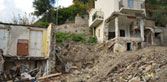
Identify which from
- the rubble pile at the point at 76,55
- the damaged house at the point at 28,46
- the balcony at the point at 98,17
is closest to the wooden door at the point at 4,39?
the damaged house at the point at 28,46

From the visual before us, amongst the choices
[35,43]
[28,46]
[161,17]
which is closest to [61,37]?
[35,43]

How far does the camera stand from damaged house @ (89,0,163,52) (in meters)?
15.8

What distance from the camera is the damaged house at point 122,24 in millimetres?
15772

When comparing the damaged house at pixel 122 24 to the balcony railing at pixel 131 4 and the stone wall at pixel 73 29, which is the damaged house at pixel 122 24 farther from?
the stone wall at pixel 73 29

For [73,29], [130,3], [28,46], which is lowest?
[28,46]

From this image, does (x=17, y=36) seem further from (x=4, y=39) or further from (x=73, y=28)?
(x=73, y=28)

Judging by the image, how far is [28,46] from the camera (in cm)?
1326

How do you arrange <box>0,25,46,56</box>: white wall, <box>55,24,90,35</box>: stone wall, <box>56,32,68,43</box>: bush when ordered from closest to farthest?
<box>0,25,46,56</box>: white wall
<box>56,32,68,43</box>: bush
<box>55,24,90,35</box>: stone wall

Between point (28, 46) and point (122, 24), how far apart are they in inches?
507

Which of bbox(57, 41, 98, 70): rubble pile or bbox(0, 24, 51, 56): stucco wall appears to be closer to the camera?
bbox(0, 24, 51, 56): stucco wall

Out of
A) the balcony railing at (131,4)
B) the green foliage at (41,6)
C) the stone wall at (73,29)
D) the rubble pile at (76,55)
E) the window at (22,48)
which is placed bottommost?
the rubble pile at (76,55)

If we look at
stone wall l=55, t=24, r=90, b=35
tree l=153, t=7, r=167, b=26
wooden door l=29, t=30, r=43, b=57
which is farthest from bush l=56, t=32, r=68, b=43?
tree l=153, t=7, r=167, b=26

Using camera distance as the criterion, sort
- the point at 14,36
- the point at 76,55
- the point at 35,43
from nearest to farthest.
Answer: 1. the point at 14,36
2. the point at 35,43
3. the point at 76,55

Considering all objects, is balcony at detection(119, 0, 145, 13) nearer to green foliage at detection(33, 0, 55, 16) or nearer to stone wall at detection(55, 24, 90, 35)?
stone wall at detection(55, 24, 90, 35)
